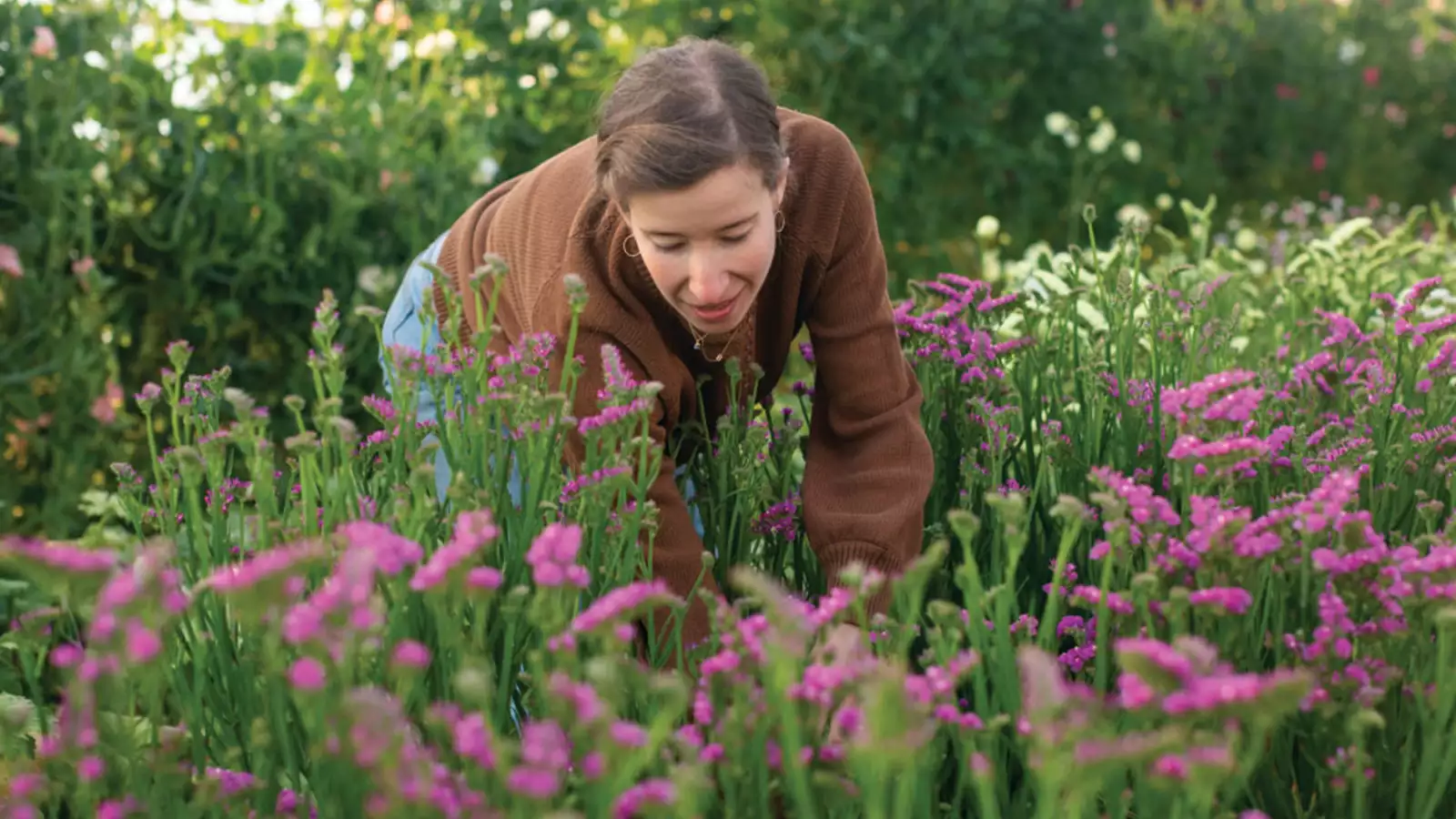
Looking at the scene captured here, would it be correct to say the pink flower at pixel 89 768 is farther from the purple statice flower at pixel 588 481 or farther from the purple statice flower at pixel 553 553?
the purple statice flower at pixel 588 481

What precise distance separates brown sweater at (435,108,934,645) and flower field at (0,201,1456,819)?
0.29 ft

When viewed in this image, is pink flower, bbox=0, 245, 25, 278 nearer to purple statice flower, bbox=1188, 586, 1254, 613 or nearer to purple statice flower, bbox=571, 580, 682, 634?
purple statice flower, bbox=571, 580, 682, 634

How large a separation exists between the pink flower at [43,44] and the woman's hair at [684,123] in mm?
2036

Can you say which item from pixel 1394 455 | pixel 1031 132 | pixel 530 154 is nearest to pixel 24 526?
pixel 530 154

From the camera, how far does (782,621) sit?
1100 millimetres

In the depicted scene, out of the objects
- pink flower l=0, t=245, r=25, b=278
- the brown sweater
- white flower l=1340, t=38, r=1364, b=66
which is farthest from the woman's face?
white flower l=1340, t=38, r=1364, b=66

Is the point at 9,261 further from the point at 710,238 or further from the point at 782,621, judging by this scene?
the point at 782,621

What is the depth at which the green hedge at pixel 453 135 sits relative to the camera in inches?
143

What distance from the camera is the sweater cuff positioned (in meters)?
2.16

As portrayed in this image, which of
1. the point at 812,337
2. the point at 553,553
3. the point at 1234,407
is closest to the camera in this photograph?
the point at 553,553

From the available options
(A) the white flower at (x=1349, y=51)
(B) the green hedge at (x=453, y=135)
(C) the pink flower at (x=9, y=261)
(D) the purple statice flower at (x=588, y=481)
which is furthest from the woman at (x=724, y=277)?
(A) the white flower at (x=1349, y=51)

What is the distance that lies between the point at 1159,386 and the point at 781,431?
1.99ft

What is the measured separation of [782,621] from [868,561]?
3.56 ft

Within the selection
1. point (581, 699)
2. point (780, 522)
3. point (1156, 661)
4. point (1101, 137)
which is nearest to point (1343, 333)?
point (780, 522)
